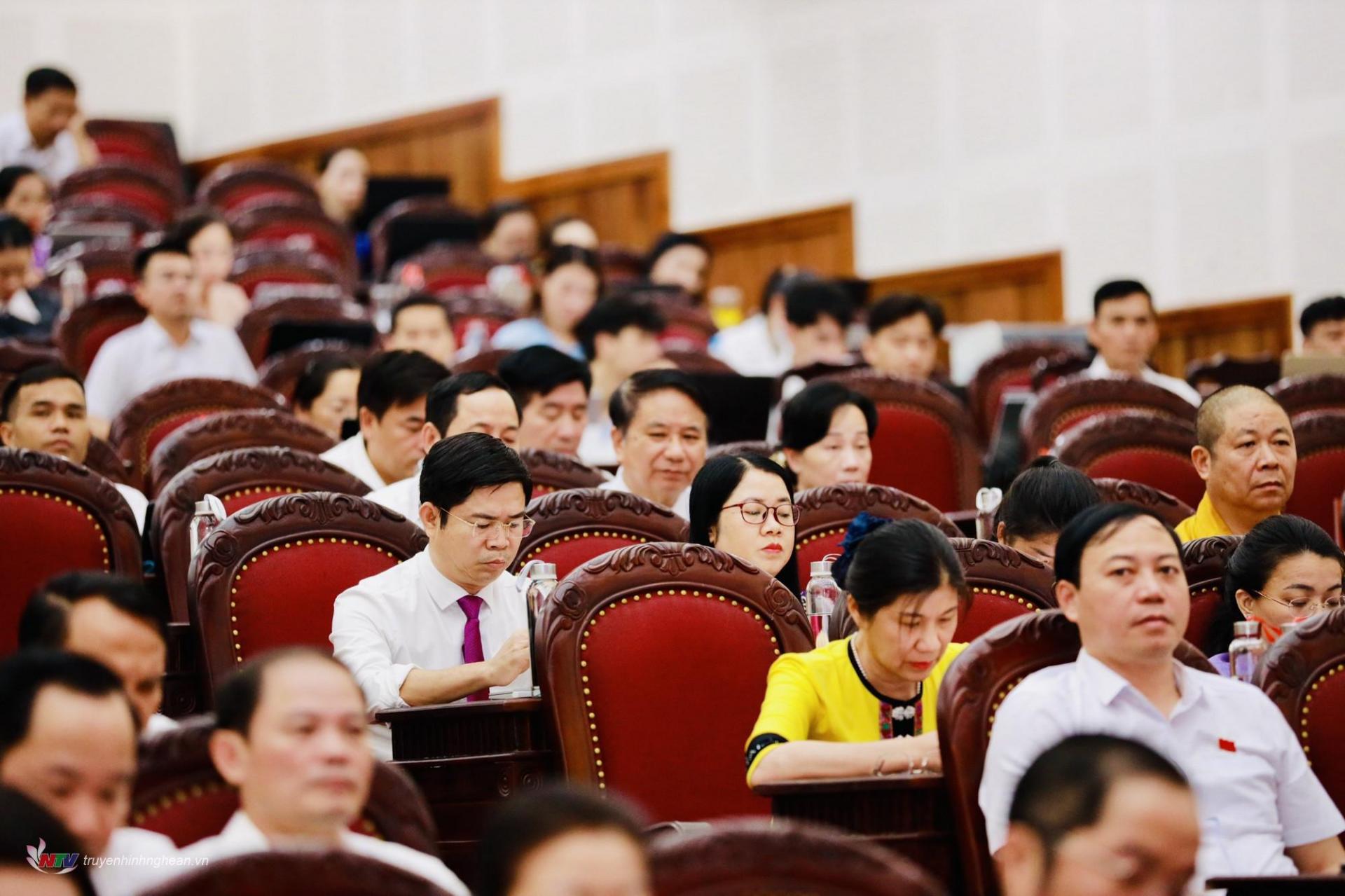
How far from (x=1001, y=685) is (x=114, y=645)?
1054 millimetres

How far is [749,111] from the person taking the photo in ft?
31.5

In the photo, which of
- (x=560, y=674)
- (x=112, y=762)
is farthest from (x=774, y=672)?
(x=112, y=762)

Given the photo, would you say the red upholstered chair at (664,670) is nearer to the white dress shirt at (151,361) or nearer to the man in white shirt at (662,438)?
the man in white shirt at (662,438)

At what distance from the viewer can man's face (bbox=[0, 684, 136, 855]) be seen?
1.73 m

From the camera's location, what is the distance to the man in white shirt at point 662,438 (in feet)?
13.4

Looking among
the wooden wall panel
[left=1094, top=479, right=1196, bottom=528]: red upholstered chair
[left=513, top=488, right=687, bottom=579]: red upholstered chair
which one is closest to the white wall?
the wooden wall panel

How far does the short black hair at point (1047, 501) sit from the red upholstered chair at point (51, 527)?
1.51 m

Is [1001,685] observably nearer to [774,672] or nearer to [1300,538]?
[774,672]

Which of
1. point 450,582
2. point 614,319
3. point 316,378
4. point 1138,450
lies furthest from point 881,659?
point 614,319

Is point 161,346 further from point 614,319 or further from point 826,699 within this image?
point 826,699

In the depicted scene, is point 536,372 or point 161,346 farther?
point 161,346

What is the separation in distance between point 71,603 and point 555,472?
1.86m

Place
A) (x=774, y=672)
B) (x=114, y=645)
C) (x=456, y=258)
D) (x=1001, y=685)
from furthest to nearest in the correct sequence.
→ (x=456, y=258) → (x=774, y=672) → (x=1001, y=685) → (x=114, y=645)

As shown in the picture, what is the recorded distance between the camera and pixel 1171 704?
8.02 ft
